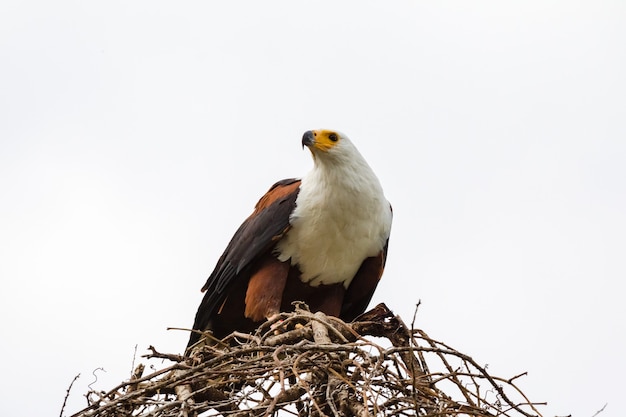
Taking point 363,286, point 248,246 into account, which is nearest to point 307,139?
point 248,246

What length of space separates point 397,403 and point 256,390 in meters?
0.60

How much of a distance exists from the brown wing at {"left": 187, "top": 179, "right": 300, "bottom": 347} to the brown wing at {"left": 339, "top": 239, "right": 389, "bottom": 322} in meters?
0.69

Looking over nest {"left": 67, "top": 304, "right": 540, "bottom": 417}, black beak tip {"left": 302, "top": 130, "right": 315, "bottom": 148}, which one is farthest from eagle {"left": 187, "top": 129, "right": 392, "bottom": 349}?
nest {"left": 67, "top": 304, "right": 540, "bottom": 417}

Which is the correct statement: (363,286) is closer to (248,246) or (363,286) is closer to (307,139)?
(248,246)

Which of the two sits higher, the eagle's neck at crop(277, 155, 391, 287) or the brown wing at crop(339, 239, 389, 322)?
the eagle's neck at crop(277, 155, 391, 287)

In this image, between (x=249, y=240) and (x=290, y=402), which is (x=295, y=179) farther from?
(x=290, y=402)

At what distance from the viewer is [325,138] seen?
6.42m

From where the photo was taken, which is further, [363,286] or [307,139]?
[363,286]

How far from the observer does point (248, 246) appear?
21.3 ft

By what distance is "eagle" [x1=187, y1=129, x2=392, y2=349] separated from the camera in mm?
6348

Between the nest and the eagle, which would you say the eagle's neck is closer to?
the eagle

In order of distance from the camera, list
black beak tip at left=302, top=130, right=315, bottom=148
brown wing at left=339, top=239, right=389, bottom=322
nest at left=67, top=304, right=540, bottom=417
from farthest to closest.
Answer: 1. brown wing at left=339, top=239, right=389, bottom=322
2. black beak tip at left=302, top=130, right=315, bottom=148
3. nest at left=67, top=304, right=540, bottom=417

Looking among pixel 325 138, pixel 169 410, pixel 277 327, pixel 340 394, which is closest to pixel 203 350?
pixel 277 327

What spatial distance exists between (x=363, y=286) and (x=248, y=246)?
0.91 meters
